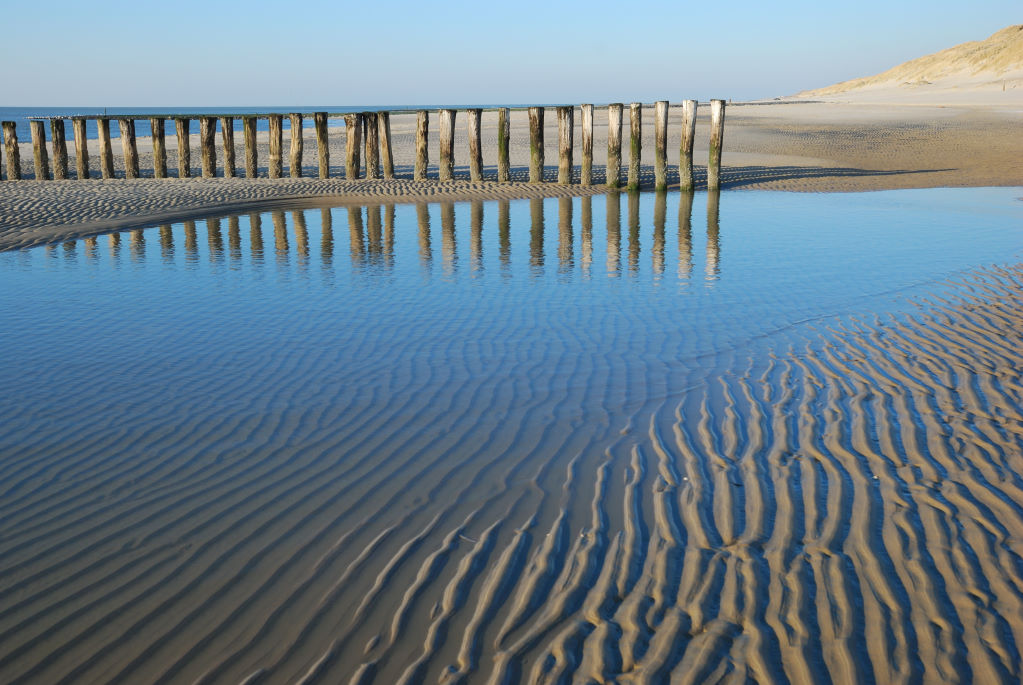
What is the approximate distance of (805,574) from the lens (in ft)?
11.2

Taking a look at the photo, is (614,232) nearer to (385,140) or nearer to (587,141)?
(587,141)

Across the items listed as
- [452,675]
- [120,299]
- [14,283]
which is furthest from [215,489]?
[14,283]

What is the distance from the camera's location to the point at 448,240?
40.9ft

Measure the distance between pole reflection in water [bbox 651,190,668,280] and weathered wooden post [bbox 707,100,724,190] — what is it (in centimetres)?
106

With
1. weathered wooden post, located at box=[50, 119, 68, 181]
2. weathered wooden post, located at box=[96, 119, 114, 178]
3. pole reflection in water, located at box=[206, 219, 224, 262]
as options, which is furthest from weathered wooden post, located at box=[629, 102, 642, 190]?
weathered wooden post, located at box=[50, 119, 68, 181]

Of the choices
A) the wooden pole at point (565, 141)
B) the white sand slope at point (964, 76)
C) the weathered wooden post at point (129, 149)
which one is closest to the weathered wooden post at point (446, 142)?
the wooden pole at point (565, 141)

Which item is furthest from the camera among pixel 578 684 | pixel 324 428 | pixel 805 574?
pixel 324 428

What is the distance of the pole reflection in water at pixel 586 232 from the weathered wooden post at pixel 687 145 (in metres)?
2.16

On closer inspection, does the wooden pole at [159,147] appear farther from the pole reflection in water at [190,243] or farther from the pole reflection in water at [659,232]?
the pole reflection in water at [659,232]

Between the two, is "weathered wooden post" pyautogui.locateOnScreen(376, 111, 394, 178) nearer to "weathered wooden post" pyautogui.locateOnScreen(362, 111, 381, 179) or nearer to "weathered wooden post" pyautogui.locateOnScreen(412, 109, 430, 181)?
"weathered wooden post" pyautogui.locateOnScreen(362, 111, 381, 179)

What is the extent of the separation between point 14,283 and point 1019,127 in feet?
108

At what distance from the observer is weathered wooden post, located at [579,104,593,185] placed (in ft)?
58.5

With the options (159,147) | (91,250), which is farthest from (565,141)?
(91,250)

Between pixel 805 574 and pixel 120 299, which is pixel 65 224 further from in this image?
pixel 805 574
